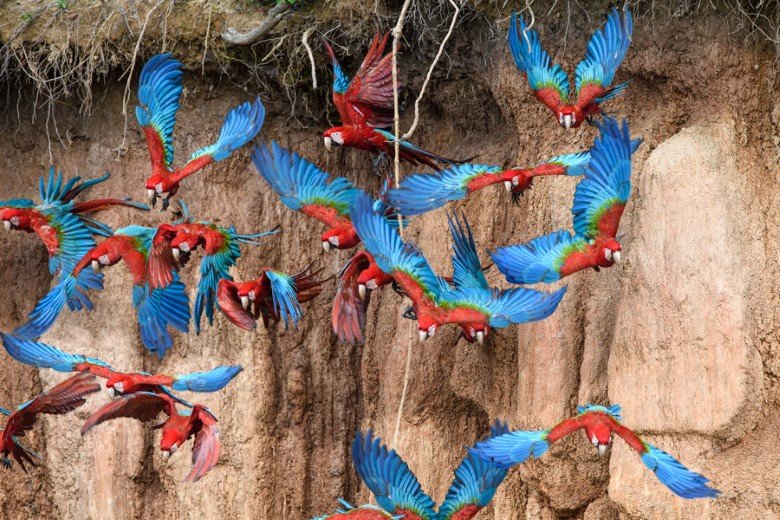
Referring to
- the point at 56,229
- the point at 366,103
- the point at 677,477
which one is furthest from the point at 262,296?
the point at 677,477

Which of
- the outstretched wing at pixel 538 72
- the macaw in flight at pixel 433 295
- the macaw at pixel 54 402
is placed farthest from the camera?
the macaw at pixel 54 402

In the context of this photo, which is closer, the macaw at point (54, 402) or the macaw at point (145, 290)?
the macaw at point (145, 290)

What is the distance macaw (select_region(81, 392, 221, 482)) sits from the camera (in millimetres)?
4016

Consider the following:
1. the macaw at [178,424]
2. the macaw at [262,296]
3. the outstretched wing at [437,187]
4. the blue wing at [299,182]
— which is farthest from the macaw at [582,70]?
the macaw at [178,424]

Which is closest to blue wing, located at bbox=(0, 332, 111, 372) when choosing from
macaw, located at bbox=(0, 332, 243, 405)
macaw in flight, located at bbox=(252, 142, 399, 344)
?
macaw, located at bbox=(0, 332, 243, 405)

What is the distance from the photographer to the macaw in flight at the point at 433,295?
12.4 ft

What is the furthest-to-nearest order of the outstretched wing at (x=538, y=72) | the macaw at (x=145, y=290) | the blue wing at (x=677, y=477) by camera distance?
the macaw at (x=145, y=290), the outstretched wing at (x=538, y=72), the blue wing at (x=677, y=477)

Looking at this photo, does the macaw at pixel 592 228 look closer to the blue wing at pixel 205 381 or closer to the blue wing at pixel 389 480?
the blue wing at pixel 389 480

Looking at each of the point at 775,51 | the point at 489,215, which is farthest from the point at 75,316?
the point at 775,51

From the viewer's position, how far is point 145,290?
14.1 feet

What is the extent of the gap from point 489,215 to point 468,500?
4.44 ft

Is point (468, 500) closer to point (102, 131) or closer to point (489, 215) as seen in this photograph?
point (489, 215)

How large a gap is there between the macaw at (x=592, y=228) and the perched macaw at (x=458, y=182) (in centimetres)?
17

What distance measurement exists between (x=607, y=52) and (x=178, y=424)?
5.97 ft
